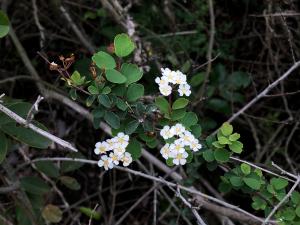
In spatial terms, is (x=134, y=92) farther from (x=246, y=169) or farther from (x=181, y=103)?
(x=246, y=169)

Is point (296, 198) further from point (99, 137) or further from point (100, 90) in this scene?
point (99, 137)

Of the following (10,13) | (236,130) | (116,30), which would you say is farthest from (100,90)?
(10,13)

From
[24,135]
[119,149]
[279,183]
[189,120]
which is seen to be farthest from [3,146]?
[279,183]

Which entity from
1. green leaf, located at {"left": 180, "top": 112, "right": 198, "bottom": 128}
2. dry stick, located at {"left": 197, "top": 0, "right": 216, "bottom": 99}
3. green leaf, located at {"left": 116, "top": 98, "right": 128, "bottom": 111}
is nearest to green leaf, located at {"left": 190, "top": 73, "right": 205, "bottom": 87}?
dry stick, located at {"left": 197, "top": 0, "right": 216, "bottom": 99}

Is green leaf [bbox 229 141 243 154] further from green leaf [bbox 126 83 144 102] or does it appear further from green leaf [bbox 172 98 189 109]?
green leaf [bbox 126 83 144 102]

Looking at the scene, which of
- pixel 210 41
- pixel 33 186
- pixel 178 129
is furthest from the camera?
pixel 210 41

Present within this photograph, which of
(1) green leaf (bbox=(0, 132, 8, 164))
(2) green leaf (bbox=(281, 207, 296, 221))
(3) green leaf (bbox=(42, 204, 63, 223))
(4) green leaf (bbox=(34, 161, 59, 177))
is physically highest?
(1) green leaf (bbox=(0, 132, 8, 164))
